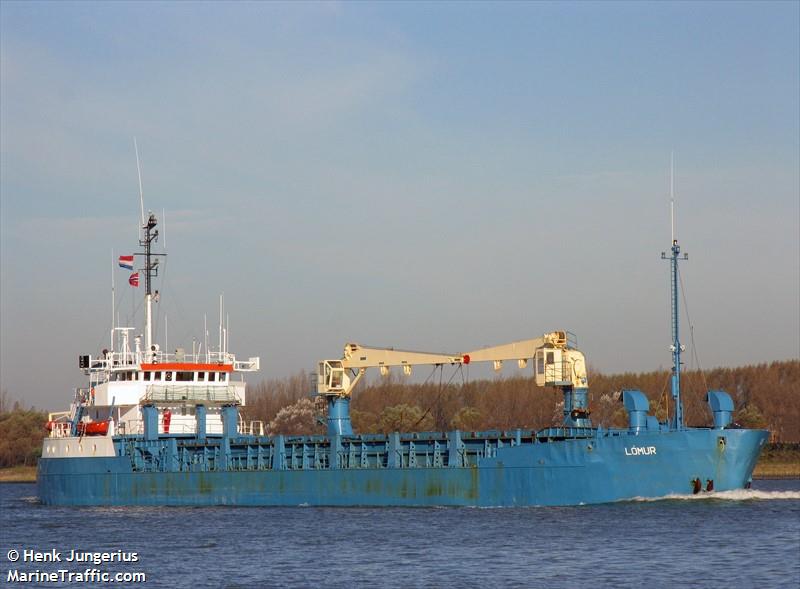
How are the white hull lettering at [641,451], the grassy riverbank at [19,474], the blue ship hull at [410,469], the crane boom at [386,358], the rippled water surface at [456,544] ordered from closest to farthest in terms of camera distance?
1. the rippled water surface at [456,544]
2. the white hull lettering at [641,451]
3. the blue ship hull at [410,469]
4. the crane boom at [386,358]
5. the grassy riverbank at [19,474]

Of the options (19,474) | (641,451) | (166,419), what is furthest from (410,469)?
(19,474)

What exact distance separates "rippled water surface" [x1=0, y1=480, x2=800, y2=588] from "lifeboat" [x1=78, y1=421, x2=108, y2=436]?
7.56 m

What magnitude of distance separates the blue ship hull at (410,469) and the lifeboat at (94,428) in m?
0.77

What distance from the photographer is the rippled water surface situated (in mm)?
29578

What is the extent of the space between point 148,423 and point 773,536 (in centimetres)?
2777

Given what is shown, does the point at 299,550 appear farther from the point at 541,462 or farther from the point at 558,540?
the point at 541,462

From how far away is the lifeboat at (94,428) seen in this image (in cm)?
5409

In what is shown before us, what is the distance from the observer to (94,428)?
54.3 metres

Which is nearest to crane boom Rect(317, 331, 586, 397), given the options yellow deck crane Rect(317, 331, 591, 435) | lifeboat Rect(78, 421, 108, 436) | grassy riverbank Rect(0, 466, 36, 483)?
yellow deck crane Rect(317, 331, 591, 435)

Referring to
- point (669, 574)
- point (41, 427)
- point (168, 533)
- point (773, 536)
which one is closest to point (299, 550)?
point (168, 533)

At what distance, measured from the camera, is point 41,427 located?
109m

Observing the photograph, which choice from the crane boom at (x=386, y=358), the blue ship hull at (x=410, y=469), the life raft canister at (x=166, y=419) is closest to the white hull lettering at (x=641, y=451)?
the blue ship hull at (x=410, y=469)

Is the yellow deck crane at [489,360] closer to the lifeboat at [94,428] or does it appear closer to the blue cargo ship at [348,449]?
the blue cargo ship at [348,449]

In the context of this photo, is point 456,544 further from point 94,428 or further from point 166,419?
point 94,428
